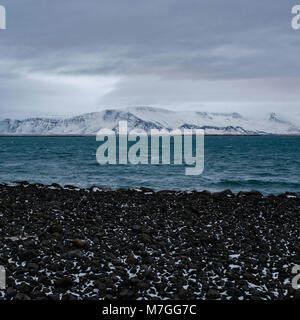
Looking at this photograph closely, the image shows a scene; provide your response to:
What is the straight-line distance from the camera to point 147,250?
10.1 metres

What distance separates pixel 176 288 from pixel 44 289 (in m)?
2.96

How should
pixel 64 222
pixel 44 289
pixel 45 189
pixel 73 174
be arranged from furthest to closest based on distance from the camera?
pixel 73 174, pixel 45 189, pixel 64 222, pixel 44 289

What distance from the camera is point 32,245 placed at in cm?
995

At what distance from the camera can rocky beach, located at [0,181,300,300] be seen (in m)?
7.80

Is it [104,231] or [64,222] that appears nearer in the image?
[104,231]

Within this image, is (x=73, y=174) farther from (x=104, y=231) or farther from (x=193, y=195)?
(x=104, y=231)

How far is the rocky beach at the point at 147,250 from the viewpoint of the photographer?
7.80 meters
